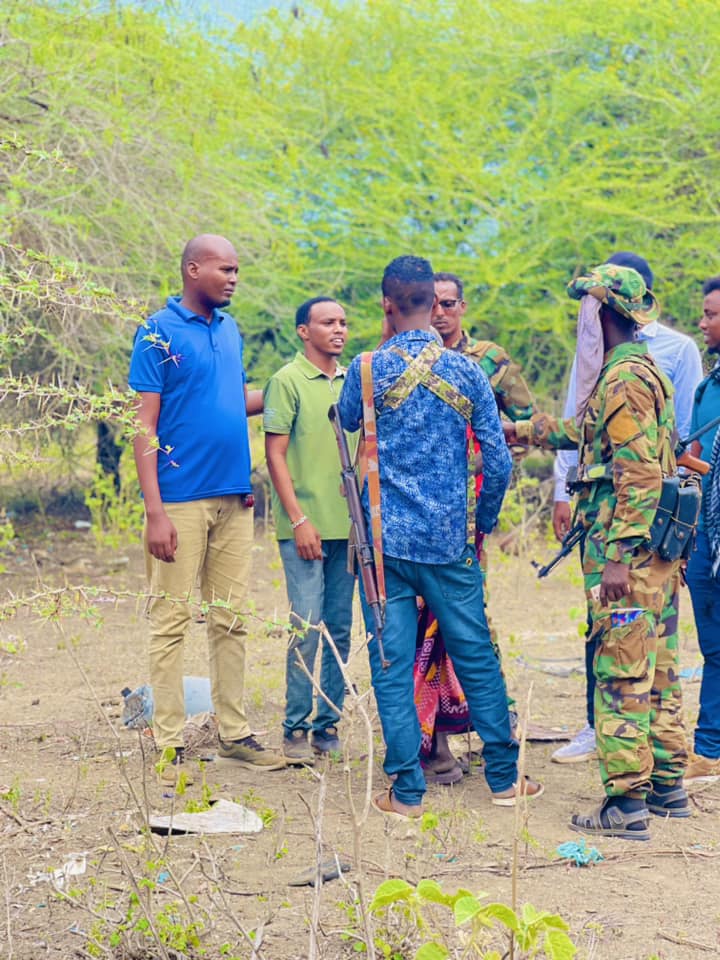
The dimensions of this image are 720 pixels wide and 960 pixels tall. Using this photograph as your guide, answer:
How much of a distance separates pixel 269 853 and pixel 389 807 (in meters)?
0.74

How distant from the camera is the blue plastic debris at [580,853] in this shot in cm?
403

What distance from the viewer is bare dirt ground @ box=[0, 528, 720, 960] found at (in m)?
3.32

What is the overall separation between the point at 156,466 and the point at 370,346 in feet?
19.1

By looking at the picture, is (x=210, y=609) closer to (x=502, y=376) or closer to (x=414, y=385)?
(x=414, y=385)

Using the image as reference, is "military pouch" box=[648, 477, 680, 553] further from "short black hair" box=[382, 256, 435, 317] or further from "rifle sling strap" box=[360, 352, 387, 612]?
"short black hair" box=[382, 256, 435, 317]

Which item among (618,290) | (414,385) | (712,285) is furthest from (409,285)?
(712,285)

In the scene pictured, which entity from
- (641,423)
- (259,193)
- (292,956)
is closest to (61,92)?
(259,193)

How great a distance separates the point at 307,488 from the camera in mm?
5051

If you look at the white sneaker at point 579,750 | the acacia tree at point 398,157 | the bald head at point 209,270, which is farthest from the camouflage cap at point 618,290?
the acacia tree at point 398,157

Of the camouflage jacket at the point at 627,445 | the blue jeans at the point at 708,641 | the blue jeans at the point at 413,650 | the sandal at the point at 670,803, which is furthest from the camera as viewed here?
the blue jeans at the point at 708,641

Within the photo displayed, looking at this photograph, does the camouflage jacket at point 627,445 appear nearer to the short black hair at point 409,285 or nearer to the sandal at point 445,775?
the short black hair at point 409,285

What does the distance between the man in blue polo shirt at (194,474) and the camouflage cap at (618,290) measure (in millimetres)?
1371

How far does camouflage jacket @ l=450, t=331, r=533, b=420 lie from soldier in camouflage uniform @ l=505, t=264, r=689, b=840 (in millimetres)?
870

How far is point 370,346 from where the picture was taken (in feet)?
34.1
